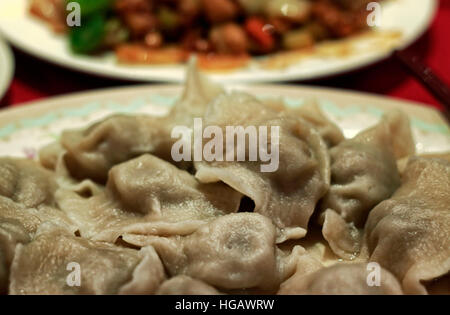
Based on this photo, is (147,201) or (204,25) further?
(204,25)

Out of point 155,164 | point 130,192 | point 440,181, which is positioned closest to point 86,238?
point 130,192

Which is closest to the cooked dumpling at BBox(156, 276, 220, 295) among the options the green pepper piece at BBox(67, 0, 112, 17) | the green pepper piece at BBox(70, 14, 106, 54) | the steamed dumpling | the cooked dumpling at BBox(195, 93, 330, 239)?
the cooked dumpling at BBox(195, 93, 330, 239)

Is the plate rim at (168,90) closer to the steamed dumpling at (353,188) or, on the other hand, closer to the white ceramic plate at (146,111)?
the white ceramic plate at (146,111)

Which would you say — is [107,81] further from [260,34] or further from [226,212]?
[226,212]

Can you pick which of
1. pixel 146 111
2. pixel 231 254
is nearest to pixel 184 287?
pixel 231 254

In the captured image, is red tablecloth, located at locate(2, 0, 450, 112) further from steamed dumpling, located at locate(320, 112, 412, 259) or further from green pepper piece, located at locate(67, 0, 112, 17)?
steamed dumpling, located at locate(320, 112, 412, 259)

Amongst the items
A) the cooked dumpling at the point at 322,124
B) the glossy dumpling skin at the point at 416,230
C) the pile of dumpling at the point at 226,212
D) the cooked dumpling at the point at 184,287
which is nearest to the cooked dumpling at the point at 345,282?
the pile of dumpling at the point at 226,212

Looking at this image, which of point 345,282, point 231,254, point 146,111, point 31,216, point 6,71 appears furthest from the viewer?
point 6,71
